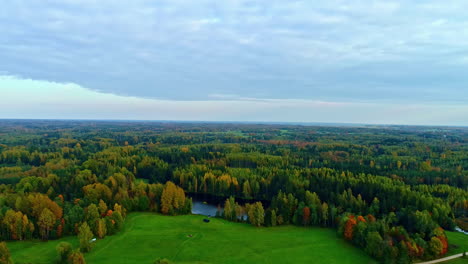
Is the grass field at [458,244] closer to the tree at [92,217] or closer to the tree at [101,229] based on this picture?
the tree at [101,229]

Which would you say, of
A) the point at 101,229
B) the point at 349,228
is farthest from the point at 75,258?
the point at 349,228

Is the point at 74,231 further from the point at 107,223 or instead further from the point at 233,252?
the point at 233,252

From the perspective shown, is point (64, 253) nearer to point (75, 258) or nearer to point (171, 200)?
point (75, 258)

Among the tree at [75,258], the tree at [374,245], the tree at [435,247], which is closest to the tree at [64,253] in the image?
the tree at [75,258]

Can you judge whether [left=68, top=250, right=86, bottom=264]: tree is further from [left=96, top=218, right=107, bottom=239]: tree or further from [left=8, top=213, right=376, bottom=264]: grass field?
[left=96, top=218, right=107, bottom=239]: tree

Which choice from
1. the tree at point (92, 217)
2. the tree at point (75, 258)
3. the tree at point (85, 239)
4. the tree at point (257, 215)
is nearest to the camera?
the tree at point (75, 258)

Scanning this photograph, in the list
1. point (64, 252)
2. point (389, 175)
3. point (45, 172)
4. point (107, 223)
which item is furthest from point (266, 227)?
point (45, 172)
